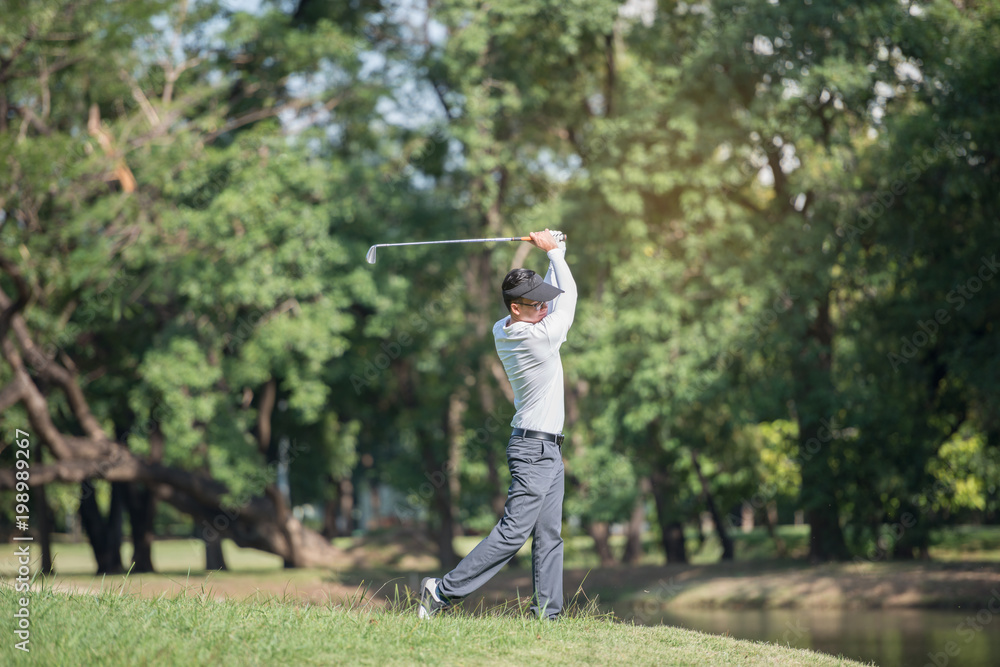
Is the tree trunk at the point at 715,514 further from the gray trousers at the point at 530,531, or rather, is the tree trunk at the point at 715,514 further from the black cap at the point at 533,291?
the black cap at the point at 533,291

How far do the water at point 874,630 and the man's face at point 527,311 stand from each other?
3.13 metres

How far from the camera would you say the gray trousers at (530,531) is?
621cm

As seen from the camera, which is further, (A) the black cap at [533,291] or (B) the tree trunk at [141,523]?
(B) the tree trunk at [141,523]

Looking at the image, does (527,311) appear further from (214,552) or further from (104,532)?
(104,532)

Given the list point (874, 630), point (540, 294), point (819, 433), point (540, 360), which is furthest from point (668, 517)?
point (540, 294)

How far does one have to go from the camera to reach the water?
30.9ft

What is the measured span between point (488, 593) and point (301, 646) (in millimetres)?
13838

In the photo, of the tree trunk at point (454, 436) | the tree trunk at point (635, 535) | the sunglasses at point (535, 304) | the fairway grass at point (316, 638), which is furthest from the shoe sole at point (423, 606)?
the tree trunk at point (454, 436)

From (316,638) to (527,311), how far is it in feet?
7.89

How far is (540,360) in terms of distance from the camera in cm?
639

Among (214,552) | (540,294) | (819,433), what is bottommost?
(214,552)

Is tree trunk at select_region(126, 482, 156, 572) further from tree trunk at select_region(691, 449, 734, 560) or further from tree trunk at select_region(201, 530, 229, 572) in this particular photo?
tree trunk at select_region(691, 449, 734, 560)

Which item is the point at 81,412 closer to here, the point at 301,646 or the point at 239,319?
the point at 239,319

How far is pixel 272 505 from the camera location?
22.6 m
